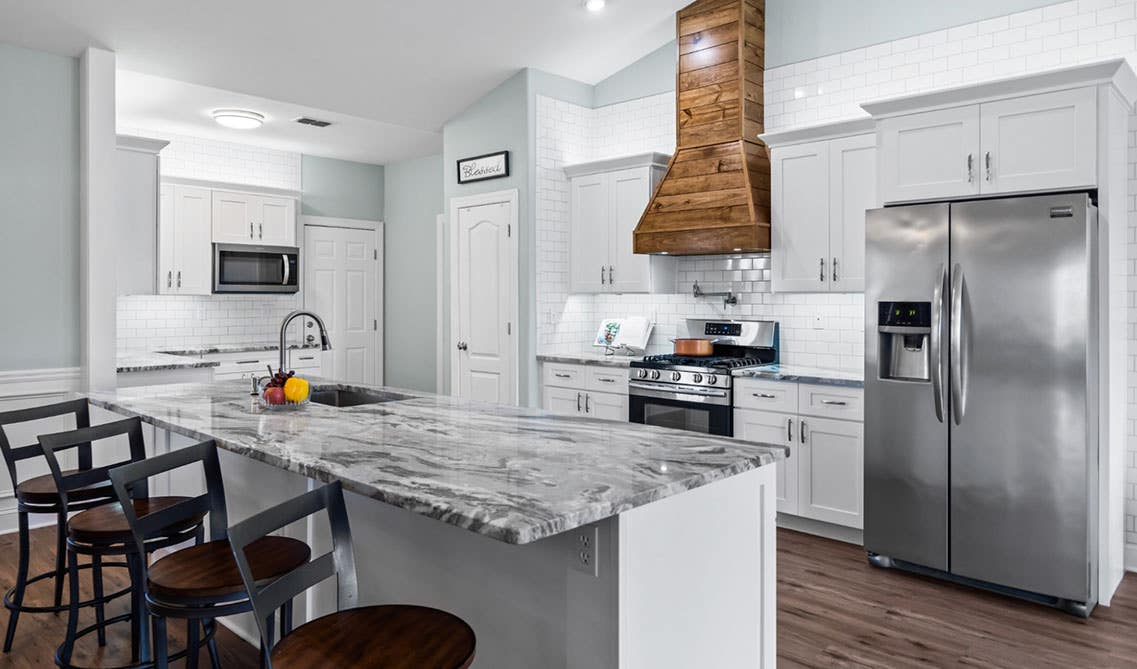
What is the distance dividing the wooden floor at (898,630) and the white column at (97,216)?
1.34 m

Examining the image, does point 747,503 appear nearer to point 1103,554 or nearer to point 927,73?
point 1103,554

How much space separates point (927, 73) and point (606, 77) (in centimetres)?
247

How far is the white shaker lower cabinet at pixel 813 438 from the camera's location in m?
4.15

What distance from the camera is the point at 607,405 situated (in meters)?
5.28

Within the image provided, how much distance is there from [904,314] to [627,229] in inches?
90.3

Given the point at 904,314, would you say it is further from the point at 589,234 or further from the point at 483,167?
the point at 483,167

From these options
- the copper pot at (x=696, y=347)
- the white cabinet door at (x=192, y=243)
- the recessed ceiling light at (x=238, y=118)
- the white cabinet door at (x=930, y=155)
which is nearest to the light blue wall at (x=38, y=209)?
the recessed ceiling light at (x=238, y=118)

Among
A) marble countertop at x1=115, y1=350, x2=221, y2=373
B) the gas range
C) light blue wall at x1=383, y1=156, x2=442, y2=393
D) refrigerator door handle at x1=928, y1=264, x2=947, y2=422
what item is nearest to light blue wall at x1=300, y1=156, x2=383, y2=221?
light blue wall at x1=383, y1=156, x2=442, y2=393

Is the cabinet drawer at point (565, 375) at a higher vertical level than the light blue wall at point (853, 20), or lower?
→ lower

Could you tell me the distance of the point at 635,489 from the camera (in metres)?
1.74

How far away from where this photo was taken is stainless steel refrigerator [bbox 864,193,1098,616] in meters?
3.22

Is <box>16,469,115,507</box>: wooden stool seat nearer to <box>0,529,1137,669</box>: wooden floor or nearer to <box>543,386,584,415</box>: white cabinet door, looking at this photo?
<box>0,529,1137,669</box>: wooden floor

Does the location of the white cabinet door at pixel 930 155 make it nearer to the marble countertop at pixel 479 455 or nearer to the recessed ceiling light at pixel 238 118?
the marble countertop at pixel 479 455

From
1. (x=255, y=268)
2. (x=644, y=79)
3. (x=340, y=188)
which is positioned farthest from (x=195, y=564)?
(x=340, y=188)
